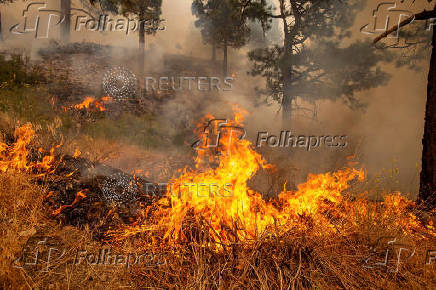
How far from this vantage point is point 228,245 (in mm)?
3021

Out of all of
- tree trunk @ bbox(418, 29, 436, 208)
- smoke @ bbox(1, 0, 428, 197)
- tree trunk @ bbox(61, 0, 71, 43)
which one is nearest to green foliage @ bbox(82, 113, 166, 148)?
smoke @ bbox(1, 0, 428, 197)

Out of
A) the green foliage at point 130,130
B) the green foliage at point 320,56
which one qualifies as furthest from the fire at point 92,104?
the green foliage at point 320,56

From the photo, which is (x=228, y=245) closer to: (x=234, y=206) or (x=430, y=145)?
(x=234, y=206)

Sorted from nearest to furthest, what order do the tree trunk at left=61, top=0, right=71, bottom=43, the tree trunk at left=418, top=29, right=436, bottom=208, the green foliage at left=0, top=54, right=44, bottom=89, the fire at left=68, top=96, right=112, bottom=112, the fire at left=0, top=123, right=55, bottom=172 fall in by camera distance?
the fire at left=0, top=123, right=55, bottom=172 < the tree trunk at left=418, top=29, right=436, bottom=208 < the green foliage at left=0, top=54, right=44, bottom=89 < the fire at left=68, top=96, right=112, bottom=112 < the tree trunk at left=61, top=0, right=71, bottom=43

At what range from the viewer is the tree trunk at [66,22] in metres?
17.1

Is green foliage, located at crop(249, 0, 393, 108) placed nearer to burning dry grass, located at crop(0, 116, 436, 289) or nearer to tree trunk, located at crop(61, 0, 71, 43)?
burning dry grass, located at crop(0, 116, 436, 289)

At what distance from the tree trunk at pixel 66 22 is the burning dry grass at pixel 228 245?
17369 mm

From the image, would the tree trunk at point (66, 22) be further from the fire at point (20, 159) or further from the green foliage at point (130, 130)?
the fire at point (20, 159)

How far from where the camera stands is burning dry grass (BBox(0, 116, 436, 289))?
2.74 meters

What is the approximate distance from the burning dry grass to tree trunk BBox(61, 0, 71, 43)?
17.4m

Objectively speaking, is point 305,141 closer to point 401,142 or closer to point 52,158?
point 401,142

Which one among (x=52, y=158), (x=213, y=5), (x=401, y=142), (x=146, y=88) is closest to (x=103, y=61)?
(x=146, y=88)

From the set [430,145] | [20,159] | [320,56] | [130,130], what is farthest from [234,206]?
[320,56]

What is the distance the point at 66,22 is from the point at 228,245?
69.2 feet
